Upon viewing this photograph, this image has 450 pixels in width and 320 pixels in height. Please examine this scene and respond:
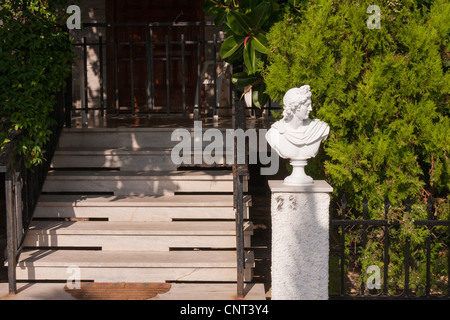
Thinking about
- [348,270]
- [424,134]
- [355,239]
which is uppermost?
[424,134]

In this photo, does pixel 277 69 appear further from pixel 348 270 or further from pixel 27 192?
pixel 27 192

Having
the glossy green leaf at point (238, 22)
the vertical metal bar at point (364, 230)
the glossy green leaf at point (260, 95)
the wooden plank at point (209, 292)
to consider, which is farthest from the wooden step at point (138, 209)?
the glossy green leaf at point (238, 22)

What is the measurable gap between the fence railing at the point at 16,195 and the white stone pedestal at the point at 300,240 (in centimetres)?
242

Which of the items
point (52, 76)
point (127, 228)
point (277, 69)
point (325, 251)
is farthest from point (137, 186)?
point (325, 251)

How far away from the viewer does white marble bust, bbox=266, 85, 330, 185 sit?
5.27 m

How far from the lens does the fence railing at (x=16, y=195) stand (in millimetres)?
5883

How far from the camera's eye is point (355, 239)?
19.6 ft

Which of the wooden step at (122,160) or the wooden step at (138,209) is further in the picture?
the wooden step at (122,160)

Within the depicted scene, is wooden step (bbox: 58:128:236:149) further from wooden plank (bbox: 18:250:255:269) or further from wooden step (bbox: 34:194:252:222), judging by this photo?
wooden plank (bbox: 18:250:255:269)

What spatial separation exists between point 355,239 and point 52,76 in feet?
11.6

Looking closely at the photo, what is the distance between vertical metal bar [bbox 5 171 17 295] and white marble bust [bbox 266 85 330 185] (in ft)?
8.08

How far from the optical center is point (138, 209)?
22.2 feet

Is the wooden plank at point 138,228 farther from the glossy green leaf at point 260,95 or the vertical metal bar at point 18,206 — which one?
the glossy green leaf at point 260,95

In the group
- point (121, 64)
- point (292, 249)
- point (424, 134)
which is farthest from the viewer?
point (121, 64)
